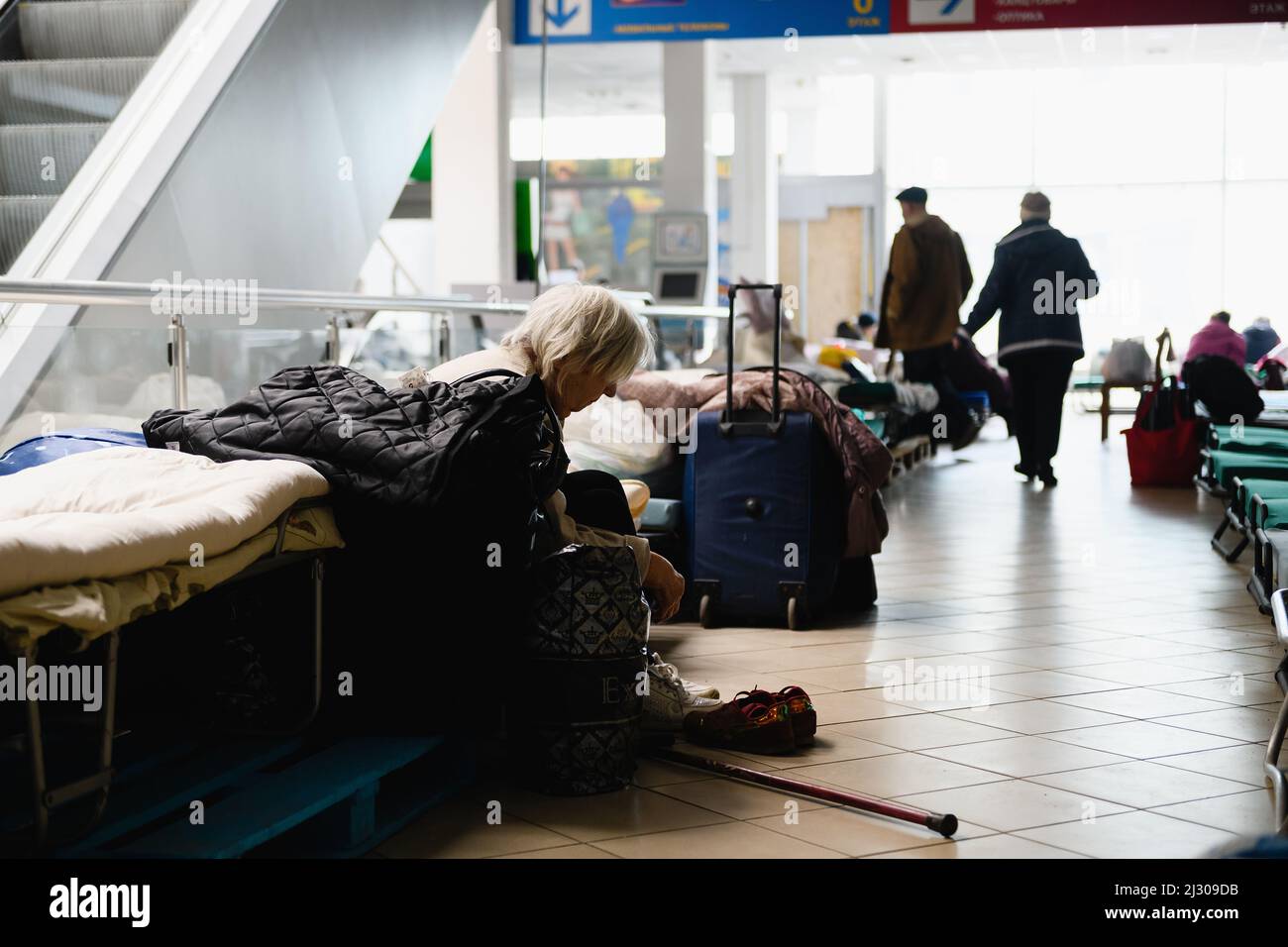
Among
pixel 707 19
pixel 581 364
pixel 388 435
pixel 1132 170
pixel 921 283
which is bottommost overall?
pixel 388 435

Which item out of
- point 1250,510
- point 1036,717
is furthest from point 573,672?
point 1250,510

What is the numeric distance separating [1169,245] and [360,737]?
1934 centimetres

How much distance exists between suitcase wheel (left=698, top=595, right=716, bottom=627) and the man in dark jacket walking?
459 centimetres

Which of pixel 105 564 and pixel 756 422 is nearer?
pixel 105 564

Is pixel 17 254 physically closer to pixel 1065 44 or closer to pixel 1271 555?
pixel 1271 555

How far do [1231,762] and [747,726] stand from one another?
3.32ft

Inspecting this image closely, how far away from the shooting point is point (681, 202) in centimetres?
1394

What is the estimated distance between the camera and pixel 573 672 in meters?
2.77

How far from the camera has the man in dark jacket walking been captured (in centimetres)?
863

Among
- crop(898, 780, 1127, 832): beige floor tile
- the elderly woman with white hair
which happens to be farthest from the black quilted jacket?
crop(898, 780, 1127, 832): beige floor tile

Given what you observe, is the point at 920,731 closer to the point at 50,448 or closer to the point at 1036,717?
the point at 1036,717

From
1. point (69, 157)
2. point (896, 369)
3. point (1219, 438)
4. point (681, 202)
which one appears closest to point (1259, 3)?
point (896, 369)

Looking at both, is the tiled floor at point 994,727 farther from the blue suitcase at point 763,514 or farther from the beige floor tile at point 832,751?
the blue suitcase at point 763,514

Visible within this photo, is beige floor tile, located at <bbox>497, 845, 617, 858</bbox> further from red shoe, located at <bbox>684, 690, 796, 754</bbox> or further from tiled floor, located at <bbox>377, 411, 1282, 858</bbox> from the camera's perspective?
red shoe, located at <bbox>684, 690, 796, 754</bbox>
